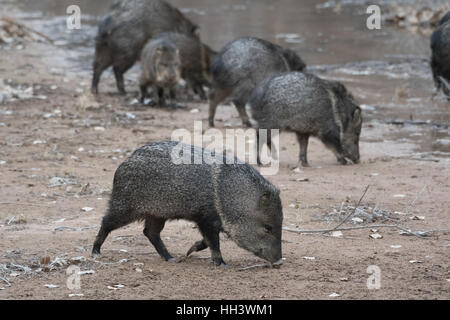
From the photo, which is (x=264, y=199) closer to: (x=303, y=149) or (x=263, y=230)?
(x=263, y=230)

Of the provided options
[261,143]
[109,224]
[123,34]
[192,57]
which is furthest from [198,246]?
[123,34]

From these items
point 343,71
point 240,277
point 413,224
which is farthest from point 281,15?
point 240,277

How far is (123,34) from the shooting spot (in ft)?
38.0

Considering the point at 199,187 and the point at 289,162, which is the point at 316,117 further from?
the point at 199,187

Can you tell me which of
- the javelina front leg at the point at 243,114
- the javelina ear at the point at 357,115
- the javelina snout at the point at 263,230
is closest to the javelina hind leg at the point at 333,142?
the javelina ear at the point at 357,115

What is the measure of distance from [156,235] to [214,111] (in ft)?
15.7

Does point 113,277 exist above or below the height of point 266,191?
below

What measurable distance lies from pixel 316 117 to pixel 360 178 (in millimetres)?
818

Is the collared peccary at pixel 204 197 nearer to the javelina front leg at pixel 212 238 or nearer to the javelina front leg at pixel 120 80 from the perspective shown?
the javelina front leg at pixel 212 238

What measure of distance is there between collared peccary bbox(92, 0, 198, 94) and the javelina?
2.29ft

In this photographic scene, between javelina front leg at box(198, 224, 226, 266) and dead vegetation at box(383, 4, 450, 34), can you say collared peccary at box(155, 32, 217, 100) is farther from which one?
javelina front leg at box(198, 224, 226, 266)

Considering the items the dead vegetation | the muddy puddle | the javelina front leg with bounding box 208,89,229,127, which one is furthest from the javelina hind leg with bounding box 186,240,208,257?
the dead vegetation

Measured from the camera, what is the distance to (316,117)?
786 centimetres

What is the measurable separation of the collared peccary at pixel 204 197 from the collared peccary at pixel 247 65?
4.28 metres
